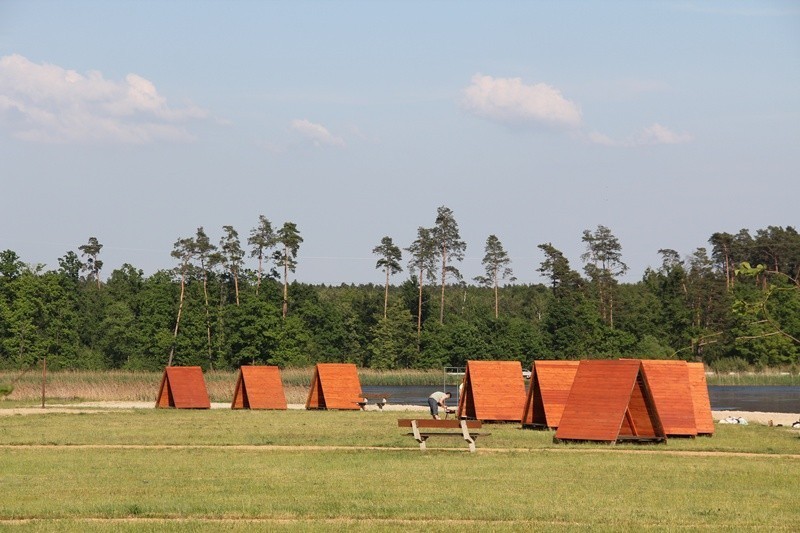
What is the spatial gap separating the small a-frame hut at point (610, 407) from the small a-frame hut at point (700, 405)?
8.77 ft

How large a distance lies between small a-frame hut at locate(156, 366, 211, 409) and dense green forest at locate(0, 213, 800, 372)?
49.1m

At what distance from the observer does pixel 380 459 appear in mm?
21047

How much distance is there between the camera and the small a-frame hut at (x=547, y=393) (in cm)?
2964

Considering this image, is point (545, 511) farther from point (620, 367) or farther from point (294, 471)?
point (620, 367)

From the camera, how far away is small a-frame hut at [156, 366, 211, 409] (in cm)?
4147

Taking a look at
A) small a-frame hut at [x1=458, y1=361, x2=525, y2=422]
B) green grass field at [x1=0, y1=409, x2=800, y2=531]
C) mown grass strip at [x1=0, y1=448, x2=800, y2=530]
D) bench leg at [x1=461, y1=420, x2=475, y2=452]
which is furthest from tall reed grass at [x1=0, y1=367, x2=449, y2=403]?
mown grass strip at [x1=0, y1=448, x2=800, y2=530]

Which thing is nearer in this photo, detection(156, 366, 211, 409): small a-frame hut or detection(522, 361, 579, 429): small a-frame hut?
detection(522, 361, 579, 429): small a-frame hut

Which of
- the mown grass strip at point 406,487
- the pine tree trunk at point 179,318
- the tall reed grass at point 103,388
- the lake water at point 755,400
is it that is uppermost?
the pine tree trunk at point 179,318

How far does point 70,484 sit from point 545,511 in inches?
282

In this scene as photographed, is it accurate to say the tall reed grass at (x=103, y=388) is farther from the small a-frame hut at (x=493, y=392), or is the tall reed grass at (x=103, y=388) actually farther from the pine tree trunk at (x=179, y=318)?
the pine tree trunk at (x=179, y=318)

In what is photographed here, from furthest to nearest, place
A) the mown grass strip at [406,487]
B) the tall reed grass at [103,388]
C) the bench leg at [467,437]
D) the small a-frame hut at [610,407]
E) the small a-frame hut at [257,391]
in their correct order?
the tall reed grass at [103,388]
the small a-frame hut at [257,391]
the small a-frame hut at [610,407]
the bench leg at [467,437]
the mown grass strip at [406,487]

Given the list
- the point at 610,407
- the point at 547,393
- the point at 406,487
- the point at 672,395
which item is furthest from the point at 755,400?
the point at 406,487

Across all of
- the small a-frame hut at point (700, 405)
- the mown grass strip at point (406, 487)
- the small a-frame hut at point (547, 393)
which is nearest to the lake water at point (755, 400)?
the small a-frame hut at point (700, 405)

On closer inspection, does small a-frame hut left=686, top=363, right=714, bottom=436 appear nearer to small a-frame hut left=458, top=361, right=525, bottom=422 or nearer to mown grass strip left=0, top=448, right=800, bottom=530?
small a-frame hut left=458, top=361, right=525, bottom=422
